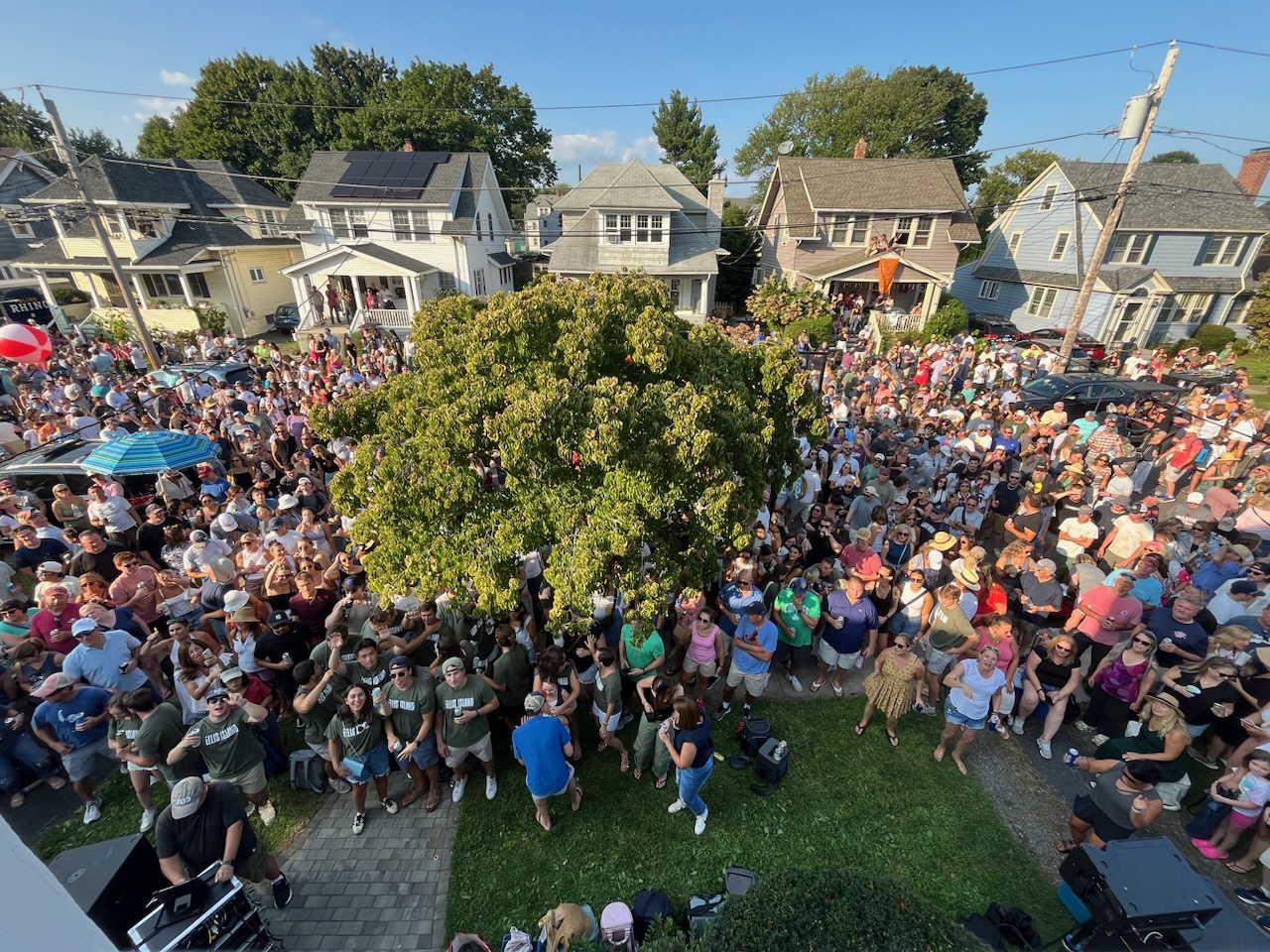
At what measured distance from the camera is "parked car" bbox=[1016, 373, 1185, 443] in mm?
14297

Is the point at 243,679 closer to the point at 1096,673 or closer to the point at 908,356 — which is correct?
the point at 1096,673

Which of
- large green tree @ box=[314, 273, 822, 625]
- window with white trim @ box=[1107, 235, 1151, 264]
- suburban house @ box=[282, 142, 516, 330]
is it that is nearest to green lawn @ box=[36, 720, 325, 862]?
large green tree @ box=[314, 273, 822, 625]

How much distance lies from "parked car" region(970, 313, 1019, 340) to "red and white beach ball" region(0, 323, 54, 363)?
34047mm

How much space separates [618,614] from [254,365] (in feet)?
56.7

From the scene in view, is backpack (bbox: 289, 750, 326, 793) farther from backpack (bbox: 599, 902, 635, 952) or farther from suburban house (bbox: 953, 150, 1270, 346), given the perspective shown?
suburban house (bbox: 953, 150, 1270, 346)

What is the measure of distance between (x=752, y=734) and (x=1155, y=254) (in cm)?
3540

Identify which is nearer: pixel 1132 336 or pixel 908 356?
pixel 908 356

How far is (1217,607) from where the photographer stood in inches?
266

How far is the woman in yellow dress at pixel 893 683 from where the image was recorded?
629 centimetres

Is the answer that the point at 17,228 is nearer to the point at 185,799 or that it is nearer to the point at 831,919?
the point at 185,799

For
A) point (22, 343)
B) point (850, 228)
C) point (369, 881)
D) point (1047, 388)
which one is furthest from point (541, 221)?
point (369, 881)

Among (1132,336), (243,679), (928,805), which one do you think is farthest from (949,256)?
(243,679)

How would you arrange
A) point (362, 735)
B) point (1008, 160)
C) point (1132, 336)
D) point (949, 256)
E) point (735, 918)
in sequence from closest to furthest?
point (735, 918) → point (362, 735) → point (1132, 336) → point (949, 256) → point (1008, 160)

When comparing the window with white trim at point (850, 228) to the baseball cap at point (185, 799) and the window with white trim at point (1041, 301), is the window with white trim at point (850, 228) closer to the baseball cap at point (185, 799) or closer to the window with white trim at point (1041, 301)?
the window with white trim at point (1041, 301)
